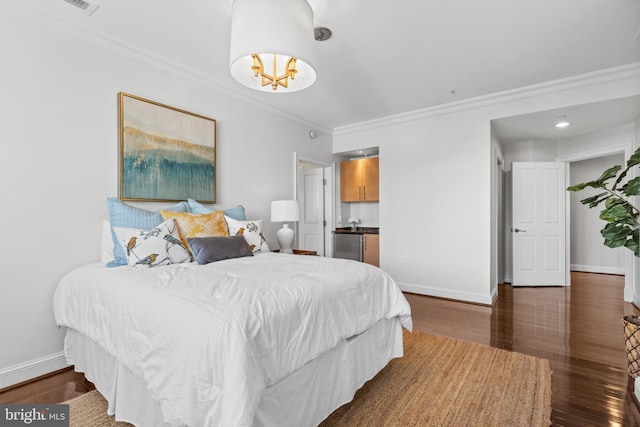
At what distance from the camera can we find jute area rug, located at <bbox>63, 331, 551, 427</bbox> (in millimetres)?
1732

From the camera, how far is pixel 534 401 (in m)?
1.89

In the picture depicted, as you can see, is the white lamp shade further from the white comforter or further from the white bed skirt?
the white bed skirt

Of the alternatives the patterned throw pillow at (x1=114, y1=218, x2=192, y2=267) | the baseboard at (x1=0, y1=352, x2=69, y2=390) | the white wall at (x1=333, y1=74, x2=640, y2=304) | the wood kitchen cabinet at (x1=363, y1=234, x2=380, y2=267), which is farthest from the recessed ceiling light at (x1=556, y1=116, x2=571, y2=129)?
the baseboard at (x1=0, y1=352, x2=69, y2=390)

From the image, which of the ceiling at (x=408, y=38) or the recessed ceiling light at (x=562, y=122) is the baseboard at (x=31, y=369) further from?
the recessed ceiling light at (x=562, y=122)

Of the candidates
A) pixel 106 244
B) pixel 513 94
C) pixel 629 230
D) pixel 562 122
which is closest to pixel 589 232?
pixel 562 122

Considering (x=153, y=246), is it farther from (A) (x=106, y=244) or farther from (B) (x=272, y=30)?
(B) (x=272, y=30)

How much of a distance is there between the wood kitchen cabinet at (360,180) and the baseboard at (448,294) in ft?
5.26

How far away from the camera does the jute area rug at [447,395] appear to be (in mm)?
1732

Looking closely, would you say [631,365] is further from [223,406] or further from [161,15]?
[161,15]

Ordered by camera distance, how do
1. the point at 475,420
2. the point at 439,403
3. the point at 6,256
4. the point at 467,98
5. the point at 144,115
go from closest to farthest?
1. the point at 475,420
2. the point at 439,403
3. the point at 6,256
4. the point at 144,115
5. the point at 467,98

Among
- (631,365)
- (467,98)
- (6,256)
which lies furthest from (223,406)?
(467,98)

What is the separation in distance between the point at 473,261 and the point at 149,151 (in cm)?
393

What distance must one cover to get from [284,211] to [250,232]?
897 millimetres

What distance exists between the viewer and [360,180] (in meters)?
5.57
